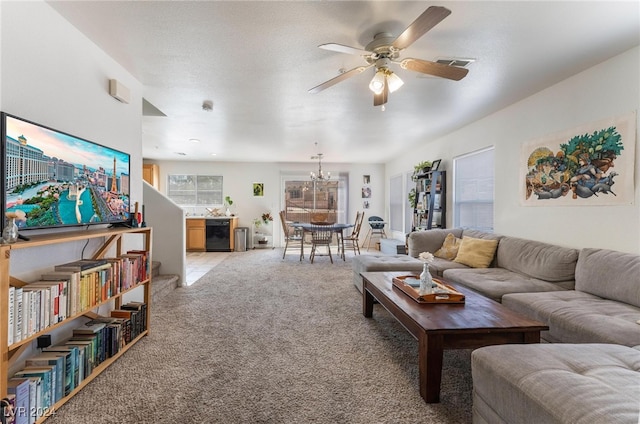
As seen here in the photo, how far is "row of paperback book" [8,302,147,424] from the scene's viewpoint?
1489 millimetres

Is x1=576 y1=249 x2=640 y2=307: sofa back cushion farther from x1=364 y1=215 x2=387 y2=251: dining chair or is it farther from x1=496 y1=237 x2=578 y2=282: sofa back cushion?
x1=364 y1=215 x2=387 y2=251: dining chair

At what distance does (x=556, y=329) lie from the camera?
2.01 meters

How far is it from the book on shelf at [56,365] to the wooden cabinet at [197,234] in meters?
6.00

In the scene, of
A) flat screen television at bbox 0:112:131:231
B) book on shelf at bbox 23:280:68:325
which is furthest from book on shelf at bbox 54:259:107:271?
flat screen television at bbox 0:112:131:231

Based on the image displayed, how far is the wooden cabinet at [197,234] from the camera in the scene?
7.57 m

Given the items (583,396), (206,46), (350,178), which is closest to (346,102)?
(206,46)

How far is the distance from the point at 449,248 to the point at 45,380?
4163 millimetres

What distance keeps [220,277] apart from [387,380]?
139 inches

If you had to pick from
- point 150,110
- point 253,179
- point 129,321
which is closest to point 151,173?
point 253,179

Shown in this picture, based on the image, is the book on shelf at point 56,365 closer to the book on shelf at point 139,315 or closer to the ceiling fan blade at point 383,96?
the book on shelf at point 139,315

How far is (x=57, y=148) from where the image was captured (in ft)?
6.07

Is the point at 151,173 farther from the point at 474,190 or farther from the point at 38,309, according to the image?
the point at 474,190

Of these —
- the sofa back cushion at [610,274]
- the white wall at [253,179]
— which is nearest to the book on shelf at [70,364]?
the sofa back cushion at [610,274]

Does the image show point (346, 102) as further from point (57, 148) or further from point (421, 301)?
point (57, 148)
